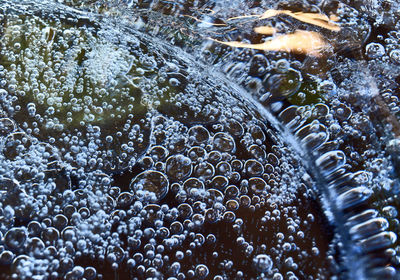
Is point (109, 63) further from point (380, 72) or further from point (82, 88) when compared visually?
point (380, 72)

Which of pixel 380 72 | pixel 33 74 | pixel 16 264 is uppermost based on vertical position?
pixel 380 72

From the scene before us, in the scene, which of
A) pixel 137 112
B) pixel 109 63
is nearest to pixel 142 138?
pixel 137 112

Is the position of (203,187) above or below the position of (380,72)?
below

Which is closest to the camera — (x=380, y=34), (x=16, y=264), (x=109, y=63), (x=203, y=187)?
(x=16, y=264)

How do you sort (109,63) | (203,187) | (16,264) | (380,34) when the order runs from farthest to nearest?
(380,34)
(109,63)
(203,187)
(16,264)

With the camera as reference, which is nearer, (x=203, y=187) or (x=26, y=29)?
(x=203, y=187)
